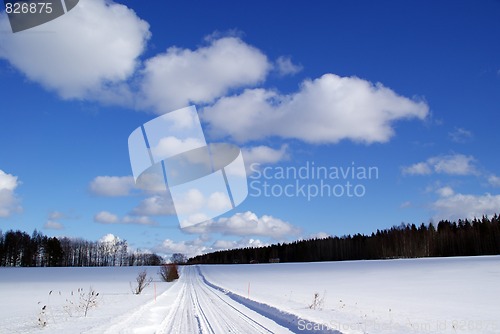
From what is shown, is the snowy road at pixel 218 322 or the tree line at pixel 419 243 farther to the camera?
the tree line at pixel 419 243

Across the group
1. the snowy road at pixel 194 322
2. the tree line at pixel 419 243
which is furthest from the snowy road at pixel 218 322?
the tree line at pixel 419 243

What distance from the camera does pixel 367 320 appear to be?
13211 mm

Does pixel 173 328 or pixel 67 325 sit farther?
pixel 67 325

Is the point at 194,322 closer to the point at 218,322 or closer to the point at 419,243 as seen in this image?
the point at 218,322

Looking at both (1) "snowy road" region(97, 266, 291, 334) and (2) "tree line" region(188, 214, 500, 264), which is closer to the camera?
(1) "snowy road" region(97, 266, 291, 334)

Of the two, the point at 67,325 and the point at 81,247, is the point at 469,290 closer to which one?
the point at 67,325

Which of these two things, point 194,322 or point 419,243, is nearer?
point 194,322

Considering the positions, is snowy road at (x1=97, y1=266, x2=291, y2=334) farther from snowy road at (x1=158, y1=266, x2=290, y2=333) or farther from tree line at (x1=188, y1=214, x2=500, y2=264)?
tree line at (x1=188, y1=214, x2=500, y2=264)

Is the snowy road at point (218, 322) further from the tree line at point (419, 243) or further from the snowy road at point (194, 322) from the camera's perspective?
the tree line at point (419, 243)

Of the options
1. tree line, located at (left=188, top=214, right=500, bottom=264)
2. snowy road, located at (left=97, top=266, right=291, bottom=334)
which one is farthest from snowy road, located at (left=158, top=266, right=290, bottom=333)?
tree line, located at (left=188, top=214, right=500, bottom=264)

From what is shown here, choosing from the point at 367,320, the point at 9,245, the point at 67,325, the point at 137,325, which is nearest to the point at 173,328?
the point at 137,325

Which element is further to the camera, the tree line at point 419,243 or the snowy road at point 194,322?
the tree line at point 419,243

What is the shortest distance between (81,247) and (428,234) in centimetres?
13559

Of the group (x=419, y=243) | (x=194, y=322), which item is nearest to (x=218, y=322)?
(x=194, y=322)
